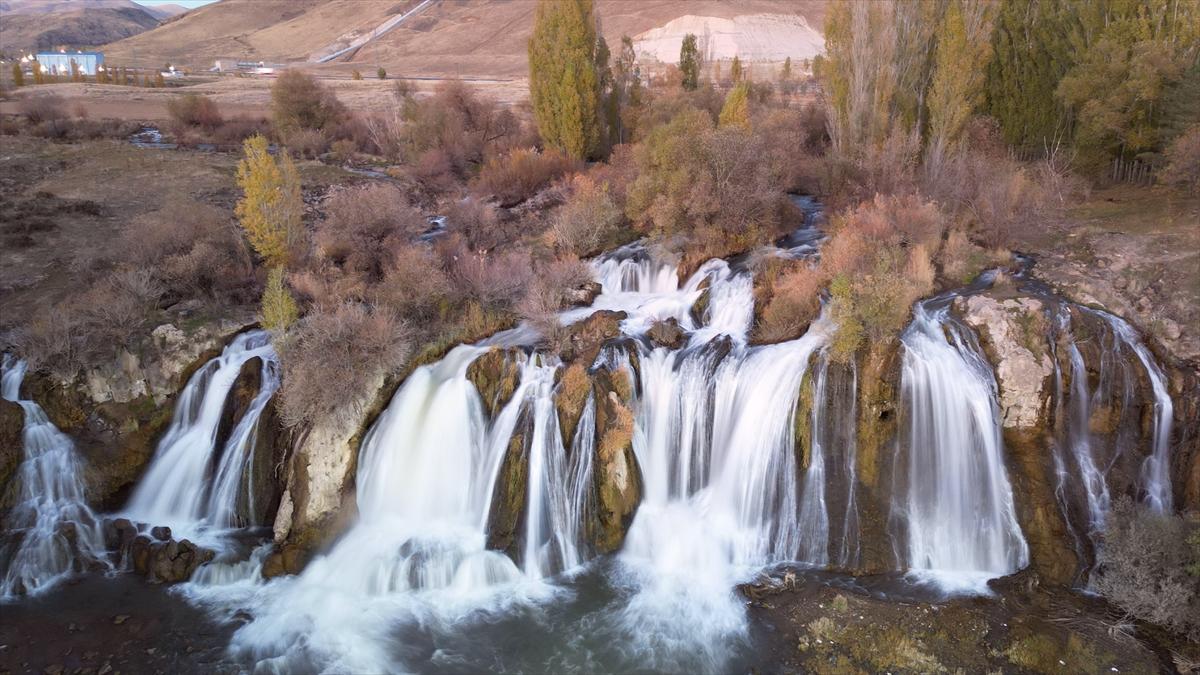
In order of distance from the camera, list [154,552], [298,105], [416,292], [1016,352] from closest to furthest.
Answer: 1. [1016,352]
2. [154,552]
3. [416,292]
4. [298,105]

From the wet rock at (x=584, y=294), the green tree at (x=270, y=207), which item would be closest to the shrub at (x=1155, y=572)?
the wet rock at (x=584, y=294)

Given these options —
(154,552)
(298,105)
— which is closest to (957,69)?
(154,552)

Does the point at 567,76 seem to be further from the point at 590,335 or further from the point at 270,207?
the point at 590,335

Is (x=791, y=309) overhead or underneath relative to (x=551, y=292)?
underneath

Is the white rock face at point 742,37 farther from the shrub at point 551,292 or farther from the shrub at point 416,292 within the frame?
the shrub at point 416,292

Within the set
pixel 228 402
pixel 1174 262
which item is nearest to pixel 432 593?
pixel 228 402

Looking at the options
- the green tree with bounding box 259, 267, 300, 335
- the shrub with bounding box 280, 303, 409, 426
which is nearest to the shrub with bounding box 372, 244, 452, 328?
the shrub with bounding box 280, 303, 409, 426

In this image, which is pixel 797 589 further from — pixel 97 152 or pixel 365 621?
pixel 97 152
